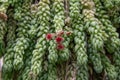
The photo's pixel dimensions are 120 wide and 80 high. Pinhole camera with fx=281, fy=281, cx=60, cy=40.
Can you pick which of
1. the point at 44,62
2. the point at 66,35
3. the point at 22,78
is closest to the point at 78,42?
the point at 66,35

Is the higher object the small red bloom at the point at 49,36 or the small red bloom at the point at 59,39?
the small red bloom at the point at 49,36

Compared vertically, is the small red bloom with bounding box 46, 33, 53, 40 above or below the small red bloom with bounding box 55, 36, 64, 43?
above

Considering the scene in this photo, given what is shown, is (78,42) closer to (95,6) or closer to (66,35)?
A: (66,35)

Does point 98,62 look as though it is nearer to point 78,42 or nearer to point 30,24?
point 78,42

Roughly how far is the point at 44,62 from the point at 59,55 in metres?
0.07

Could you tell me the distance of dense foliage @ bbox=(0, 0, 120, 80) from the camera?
110 centimetres

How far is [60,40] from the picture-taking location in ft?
3.55

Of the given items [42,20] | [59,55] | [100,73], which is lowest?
[100,73]

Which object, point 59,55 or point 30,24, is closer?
point 59,55

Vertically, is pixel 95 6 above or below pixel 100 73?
above

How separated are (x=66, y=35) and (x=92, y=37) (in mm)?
105

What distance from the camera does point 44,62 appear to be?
3.69 feet

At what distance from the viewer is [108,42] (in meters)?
1.15

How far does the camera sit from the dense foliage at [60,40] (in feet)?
3.61
